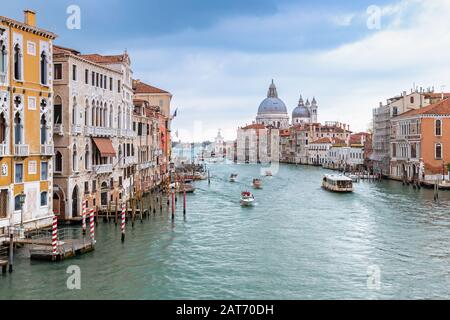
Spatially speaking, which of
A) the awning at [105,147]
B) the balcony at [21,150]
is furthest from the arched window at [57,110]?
the balcony at [21,150]

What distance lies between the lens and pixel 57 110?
1845 cm

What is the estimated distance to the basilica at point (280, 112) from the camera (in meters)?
123

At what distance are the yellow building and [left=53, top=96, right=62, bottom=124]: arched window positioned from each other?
1624mm

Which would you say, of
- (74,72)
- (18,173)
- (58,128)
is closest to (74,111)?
(58,128)

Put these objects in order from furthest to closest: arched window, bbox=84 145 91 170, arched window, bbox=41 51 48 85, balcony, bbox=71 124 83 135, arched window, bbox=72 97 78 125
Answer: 1. arched window, bbox=84 145 91 170
2. arched window, bbox=72 97 78 125
3. balcony, bbox=71 124 83 135
4. arched window, bbox=41 51 48 85

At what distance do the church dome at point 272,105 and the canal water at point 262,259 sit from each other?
100 meters

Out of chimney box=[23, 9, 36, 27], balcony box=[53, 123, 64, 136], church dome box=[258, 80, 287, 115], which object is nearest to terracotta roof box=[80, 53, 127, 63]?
balcony box=[53, 123, 64, 136]

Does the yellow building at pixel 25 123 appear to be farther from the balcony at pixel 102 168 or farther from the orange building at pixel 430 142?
the orange building at pixel 430 142

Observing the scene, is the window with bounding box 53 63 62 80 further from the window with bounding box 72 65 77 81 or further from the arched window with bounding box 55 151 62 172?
the arched window with bounding box 55 151 62 172

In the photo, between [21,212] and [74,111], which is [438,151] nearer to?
[74,111]

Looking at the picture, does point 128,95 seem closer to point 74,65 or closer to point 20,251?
point 74,65

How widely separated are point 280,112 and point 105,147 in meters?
105

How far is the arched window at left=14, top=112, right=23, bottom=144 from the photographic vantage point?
1527 centimetres

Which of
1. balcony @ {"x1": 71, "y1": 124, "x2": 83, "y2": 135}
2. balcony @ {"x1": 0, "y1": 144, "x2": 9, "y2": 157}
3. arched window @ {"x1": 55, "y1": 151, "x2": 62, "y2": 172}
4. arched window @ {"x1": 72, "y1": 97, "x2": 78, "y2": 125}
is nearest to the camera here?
balcony @ {"x1": 0, "y1": 144, "x2": 9, "y2": 157}
